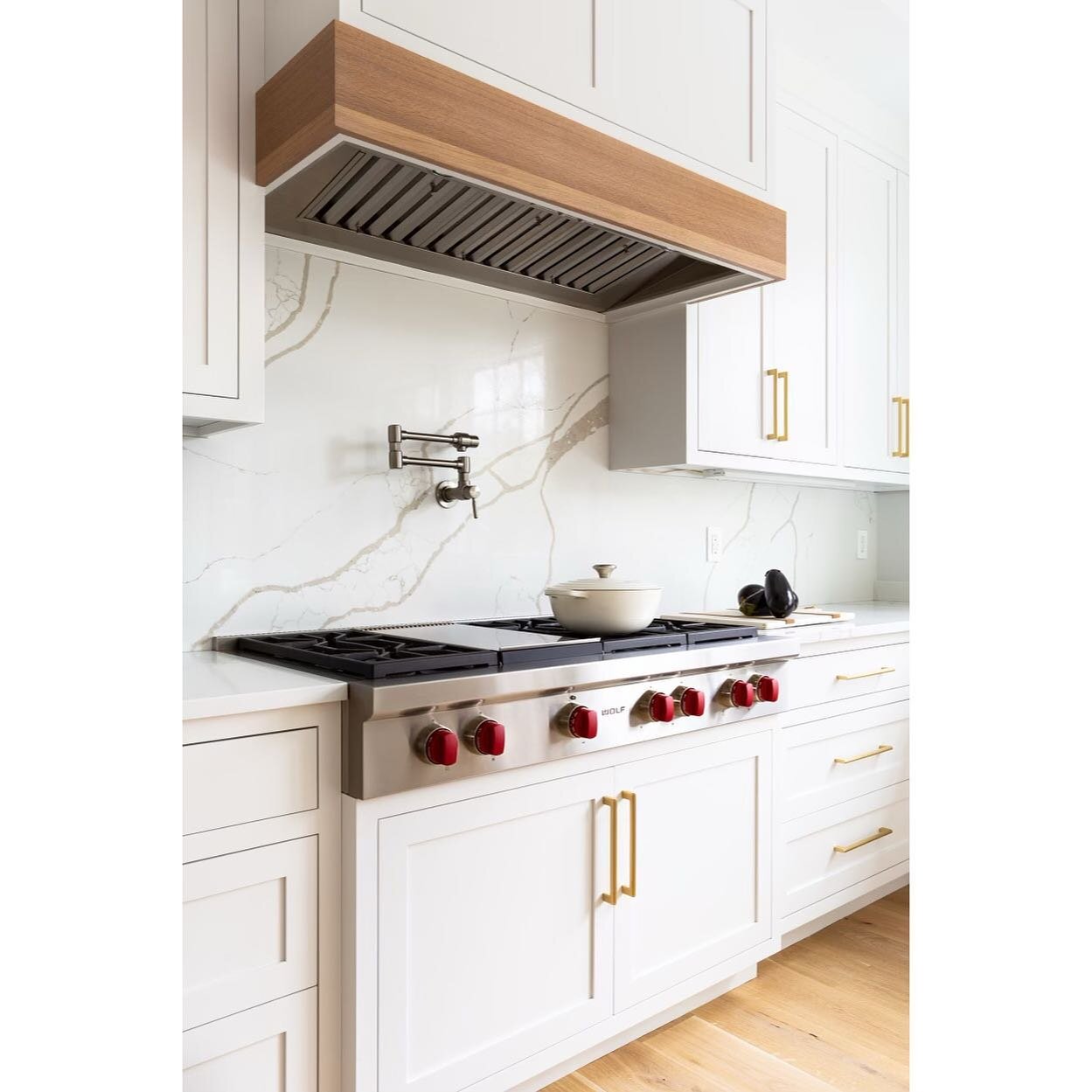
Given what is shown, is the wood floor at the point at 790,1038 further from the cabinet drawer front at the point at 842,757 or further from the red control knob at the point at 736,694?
the red control knob at the point at 736,694

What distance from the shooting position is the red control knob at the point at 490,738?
1337mm

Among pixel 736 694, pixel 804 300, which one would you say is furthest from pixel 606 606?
A: pixel 804 300

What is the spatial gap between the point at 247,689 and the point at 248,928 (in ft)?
1.11

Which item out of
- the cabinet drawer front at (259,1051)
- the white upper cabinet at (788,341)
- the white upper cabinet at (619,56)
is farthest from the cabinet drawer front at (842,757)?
the white upper cabinet at (619,56)

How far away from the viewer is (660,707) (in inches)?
63.9

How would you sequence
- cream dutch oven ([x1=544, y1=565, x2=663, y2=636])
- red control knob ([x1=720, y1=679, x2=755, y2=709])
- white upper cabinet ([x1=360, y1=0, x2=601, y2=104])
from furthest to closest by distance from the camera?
red control knob ([x1=720, y1=679, x2=755, y2=709]), cream dutch oven ([x1=544, y1=565, x2=663, y2=636]), white upper cabinet ([x1=360, y1=0, x2=601, y2=104])

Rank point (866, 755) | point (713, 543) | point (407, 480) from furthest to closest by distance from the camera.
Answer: point (713, 543) → point (866, 755) → point (407, 480)

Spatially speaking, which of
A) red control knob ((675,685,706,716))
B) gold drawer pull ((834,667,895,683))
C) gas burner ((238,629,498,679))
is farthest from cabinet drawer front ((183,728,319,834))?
gold drawer pull ((834,667,895,683))

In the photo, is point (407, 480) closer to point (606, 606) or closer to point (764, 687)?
point (606, 606)

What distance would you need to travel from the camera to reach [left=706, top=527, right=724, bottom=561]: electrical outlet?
2.67 m

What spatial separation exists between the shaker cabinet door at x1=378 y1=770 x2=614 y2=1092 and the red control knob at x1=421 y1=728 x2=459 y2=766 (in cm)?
12

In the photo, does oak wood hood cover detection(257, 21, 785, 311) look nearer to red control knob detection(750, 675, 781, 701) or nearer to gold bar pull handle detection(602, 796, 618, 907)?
red control knob detection(750, 675, 781, 701)
